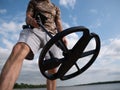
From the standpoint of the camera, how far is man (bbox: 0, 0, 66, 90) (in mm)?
3561

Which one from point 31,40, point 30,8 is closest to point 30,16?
point 30,8

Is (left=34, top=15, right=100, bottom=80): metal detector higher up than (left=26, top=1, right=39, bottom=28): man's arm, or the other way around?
A: (left=26, top=1, right=39, bottom=28): man's arm

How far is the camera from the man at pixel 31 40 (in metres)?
3.56

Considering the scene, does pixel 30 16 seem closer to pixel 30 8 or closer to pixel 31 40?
pixel 30 8

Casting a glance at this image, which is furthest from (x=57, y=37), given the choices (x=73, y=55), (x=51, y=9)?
(x=51, y=9)

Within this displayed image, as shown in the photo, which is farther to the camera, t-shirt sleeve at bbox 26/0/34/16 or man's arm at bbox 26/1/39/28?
t-shirt sleeve at bbox 26/0/34/16

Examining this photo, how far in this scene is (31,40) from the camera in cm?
438

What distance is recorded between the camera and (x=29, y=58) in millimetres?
4457

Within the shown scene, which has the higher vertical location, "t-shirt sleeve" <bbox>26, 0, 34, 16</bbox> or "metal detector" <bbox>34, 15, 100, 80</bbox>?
"t-shirt sleeve" <bbox>26, 0, 34, 16</bbox>

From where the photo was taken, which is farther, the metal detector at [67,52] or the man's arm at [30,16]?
the man's arm at [30,16]

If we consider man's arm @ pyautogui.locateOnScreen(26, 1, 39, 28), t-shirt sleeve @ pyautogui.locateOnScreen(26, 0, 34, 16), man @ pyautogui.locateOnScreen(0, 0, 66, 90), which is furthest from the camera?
t-shirt sleeve @ pyautogui.locateOnScreen(26, 0, 34, 16)

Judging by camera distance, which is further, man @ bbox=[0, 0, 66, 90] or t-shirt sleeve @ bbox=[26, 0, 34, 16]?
t-shirt sleeve @ bbox=[26, 0, 34, 16]

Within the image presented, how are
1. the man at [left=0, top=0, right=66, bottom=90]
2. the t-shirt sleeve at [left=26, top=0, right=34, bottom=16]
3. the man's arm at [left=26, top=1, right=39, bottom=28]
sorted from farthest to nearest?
the t-shirt sleeve at [left=26, top=0, right=34, bottom=16]
the man's arm at [left=26, top=1, right=39, bottom=28]
the man at [left=0, top=0, right=66, bottom=90]

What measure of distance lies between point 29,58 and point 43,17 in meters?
1.03
